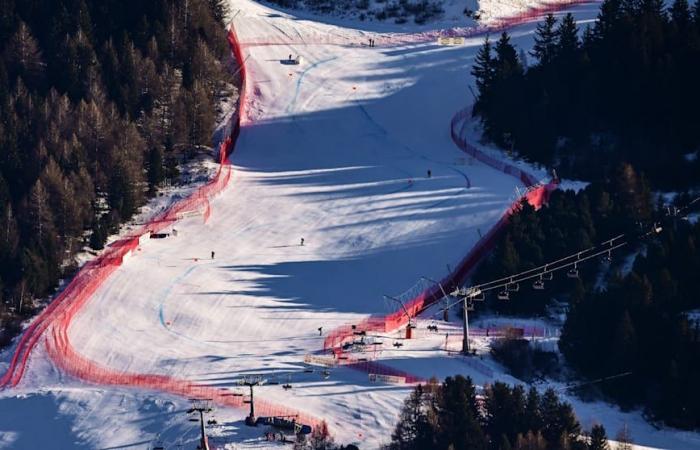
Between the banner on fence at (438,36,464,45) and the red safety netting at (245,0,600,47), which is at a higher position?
the red safety netting at (245,0,600,47)

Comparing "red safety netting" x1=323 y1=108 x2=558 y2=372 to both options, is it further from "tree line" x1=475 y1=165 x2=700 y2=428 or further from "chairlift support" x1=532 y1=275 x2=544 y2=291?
"chairlift support" x1=532 y1=275 x2=544 y2=291

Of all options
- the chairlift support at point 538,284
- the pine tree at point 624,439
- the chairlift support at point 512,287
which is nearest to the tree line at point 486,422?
the pine tree at point 624,439

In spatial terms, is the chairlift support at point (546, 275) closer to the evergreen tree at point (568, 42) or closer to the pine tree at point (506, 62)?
the pine tree at point (506, 62)

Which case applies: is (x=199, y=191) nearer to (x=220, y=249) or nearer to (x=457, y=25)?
(x=220, y=249)

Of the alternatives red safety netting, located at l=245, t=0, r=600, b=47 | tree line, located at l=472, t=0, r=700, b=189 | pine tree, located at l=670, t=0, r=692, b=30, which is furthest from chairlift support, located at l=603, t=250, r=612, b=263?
red safety netting, located at l=245, t=0, r=600, b=47

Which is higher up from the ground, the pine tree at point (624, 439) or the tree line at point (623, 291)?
the tree line at point (623, 291)

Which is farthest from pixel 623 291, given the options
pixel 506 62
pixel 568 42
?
pixel 568 42

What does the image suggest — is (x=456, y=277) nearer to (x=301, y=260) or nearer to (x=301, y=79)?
(x=301, y=260)
